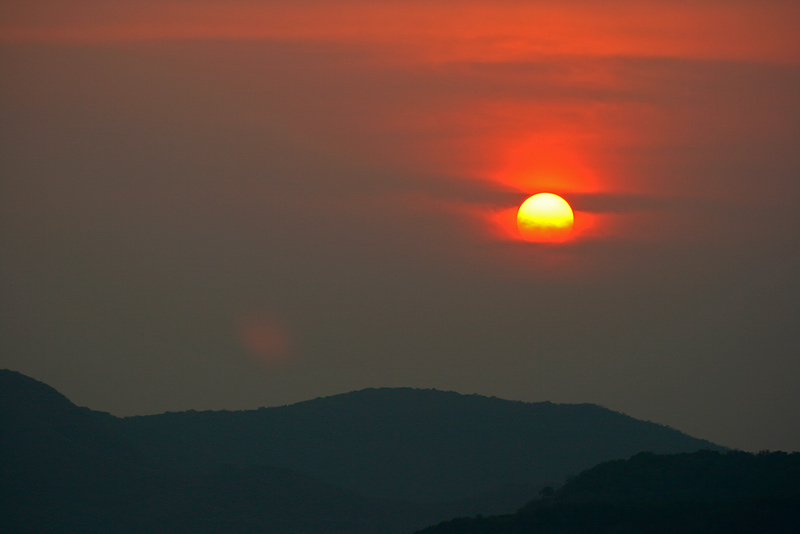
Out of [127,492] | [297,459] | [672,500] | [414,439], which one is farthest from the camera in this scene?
[414,439]

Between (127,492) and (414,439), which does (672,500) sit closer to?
(127,492)

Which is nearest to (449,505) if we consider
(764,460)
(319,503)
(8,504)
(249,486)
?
Result: (319,503)

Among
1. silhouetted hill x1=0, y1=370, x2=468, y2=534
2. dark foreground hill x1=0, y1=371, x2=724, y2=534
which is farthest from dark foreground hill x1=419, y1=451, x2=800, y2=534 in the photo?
silhouetted hill x1=0, y1=370, x2=468, y2=534

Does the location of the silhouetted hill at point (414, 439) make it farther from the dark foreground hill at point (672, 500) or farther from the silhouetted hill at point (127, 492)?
the dark foreground hill at point (672, 500)

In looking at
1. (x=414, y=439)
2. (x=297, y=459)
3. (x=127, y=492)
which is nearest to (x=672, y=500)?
(x=127, y=492)

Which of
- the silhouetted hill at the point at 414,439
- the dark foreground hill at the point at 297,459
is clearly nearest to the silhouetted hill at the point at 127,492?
the dark foreground hill at the point at 297,459

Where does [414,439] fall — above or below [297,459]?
above
